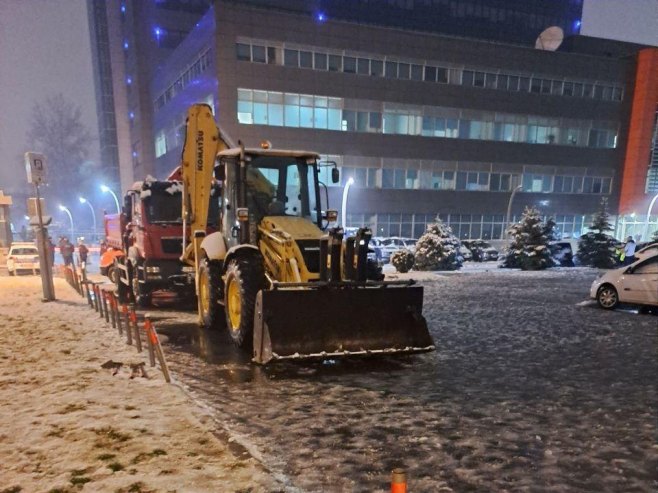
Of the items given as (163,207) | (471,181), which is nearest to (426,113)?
(471,181)

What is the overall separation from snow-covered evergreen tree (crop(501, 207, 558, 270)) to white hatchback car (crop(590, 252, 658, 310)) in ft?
38.6

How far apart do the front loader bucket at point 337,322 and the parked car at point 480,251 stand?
2276 cm

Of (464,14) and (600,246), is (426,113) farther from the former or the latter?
(464,14)

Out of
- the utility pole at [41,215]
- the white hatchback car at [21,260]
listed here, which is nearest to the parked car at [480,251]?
the utility pole at [41,215]

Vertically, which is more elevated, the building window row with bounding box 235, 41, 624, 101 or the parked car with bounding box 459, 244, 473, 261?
the building window row with bounding box 235, 41, 624, 101

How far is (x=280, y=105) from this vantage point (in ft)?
111

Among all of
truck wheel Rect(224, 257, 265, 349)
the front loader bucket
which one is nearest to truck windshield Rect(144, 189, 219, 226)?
truck wheel Rect(224, 257, 265, 349)

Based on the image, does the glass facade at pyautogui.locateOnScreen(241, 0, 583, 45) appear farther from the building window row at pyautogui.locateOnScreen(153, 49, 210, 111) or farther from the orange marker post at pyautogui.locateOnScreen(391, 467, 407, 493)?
the orange marker post at pyautogui.locateOnScreen(391, 467, 407, 493)

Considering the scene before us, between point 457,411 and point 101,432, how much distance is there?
414 cm

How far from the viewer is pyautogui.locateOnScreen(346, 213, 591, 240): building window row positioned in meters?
38.0

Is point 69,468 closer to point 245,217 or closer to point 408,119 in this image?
point 245,217

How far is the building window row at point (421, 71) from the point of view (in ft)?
109

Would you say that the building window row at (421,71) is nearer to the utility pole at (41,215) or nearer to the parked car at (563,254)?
the parked car at (563,254)

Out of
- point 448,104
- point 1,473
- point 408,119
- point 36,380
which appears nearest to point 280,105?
point 408,119
